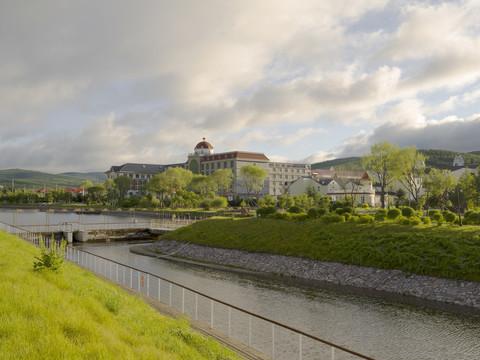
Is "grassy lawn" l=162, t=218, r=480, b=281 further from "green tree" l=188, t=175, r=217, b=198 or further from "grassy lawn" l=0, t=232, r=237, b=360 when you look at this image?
"green tree" l=188, t=175, r=217, b=198

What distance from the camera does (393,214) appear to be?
1527 inches

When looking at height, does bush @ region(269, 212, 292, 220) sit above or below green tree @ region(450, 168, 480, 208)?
below

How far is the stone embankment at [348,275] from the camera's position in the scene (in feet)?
83.9

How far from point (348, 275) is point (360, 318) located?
9160 millimetres

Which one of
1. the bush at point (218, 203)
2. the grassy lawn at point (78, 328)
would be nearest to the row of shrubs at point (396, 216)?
the grassy lawn at point (78, 328)

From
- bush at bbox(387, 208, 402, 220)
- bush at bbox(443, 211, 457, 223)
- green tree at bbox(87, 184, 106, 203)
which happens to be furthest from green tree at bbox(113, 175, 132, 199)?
bush at bbox(443, 211, 457, 223)

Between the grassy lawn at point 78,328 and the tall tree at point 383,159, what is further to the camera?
the tall tree at point 383,159

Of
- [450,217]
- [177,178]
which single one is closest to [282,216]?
[450,217]

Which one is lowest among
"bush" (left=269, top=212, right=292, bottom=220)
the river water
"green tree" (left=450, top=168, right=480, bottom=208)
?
the river water

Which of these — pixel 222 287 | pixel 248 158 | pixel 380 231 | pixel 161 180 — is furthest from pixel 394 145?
pixel 248 158

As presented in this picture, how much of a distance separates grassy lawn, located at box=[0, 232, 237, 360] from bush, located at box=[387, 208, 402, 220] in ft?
101

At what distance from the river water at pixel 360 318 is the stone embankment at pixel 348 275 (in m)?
2.15

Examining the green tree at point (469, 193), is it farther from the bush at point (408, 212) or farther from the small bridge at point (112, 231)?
the small bridge at point (112, 231)

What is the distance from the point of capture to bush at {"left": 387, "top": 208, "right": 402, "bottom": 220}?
1515 inches
